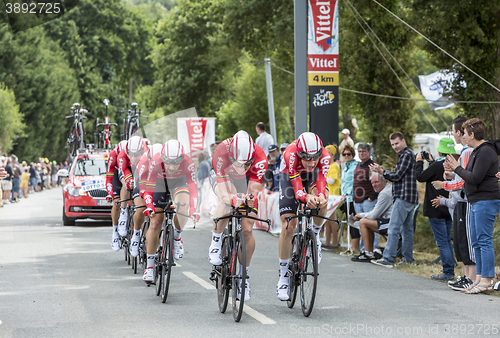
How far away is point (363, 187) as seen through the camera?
475 inches

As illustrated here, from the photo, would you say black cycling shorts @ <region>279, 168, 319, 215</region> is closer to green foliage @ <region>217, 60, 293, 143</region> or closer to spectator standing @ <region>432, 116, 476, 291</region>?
spectator standing @ <region>432, 116, 476, 291</region>

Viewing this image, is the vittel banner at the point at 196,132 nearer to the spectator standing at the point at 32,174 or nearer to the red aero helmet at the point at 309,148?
the spectator standing at the point at 32,174

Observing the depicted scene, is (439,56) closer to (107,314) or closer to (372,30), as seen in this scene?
(372,30)

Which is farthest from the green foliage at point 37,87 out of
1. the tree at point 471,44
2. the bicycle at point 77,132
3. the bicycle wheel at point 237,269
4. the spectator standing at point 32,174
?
the bicycle wheel at point 237,269

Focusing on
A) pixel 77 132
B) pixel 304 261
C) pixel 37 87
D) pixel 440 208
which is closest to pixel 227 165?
pixel 304 261

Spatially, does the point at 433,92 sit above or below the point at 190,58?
below

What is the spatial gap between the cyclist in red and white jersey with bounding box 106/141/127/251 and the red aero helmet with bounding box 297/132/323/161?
458 centimetres

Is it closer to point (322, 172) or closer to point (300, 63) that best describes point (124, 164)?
point (322, 172)

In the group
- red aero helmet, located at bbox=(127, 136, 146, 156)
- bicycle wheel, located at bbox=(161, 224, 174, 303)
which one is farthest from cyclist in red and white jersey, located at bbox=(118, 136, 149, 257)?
bicycle wheel, located at bbox=(161, 224, 174, 303)

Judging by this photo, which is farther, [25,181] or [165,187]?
[25,181]

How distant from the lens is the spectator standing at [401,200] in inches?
424

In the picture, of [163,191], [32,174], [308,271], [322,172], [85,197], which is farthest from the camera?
[32,174]

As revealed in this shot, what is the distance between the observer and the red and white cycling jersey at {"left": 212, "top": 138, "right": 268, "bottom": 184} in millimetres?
7148

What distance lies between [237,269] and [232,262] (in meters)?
0.13
